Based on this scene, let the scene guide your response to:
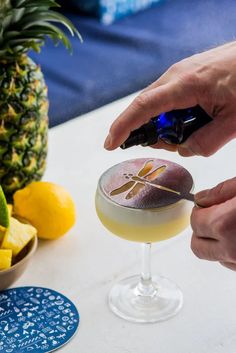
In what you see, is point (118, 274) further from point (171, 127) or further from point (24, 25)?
point (24, 25)

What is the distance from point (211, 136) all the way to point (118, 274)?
277 millimetres

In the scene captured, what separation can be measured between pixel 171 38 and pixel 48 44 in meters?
0.42

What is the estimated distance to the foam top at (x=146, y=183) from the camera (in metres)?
1.11

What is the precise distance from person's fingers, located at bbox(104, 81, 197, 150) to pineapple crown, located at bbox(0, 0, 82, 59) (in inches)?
12.6

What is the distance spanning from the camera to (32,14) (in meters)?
1.41

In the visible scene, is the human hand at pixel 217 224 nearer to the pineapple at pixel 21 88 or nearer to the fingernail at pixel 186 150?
the fingernail at pixel 186 150

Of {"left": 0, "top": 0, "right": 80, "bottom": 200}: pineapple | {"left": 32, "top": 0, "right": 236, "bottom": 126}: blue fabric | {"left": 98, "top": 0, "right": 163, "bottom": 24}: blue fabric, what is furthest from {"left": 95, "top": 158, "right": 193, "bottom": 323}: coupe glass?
{"left": 98, "top": 0, "right": 163, "bottom": 24}: blue fabric

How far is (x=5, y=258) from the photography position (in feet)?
3.84

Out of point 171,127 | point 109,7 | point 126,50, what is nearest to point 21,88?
point 171,127

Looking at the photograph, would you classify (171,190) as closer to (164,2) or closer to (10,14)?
(10,14)

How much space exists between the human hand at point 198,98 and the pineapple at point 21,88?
0.29 m

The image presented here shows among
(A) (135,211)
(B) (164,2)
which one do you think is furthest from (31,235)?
(B) (164,2)

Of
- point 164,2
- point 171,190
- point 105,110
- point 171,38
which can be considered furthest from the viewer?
point 164,2

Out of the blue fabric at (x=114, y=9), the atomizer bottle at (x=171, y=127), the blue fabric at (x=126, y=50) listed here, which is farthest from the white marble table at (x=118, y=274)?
A: the blue fabric at (x=114, y=9)
